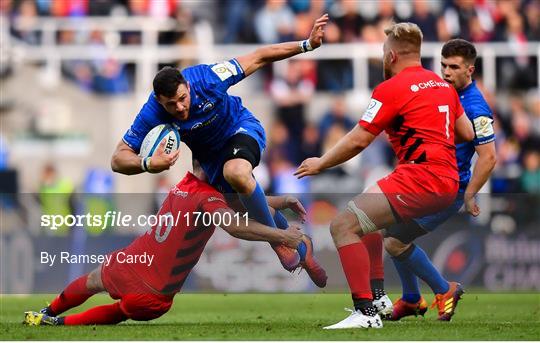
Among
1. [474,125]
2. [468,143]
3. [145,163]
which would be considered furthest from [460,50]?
Result: [145,163]

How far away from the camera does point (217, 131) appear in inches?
402

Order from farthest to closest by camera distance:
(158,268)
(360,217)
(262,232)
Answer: (262,232)
(158,268)
(360,217)

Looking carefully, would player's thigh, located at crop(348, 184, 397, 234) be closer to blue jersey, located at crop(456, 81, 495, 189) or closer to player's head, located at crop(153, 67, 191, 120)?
blue jersey, located at crop(456, 81, 495, 189)

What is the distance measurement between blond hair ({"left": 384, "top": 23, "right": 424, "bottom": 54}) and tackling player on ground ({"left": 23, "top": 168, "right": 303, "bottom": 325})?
1.69 meters

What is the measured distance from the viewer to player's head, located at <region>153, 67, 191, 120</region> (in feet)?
30.7

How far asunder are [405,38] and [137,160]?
7.31 feet

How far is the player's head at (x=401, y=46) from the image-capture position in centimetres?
941

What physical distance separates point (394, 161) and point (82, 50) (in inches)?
202

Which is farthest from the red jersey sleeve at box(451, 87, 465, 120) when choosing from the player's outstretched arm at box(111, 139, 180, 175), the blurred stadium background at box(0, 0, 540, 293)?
the blurred stadium background at box(0, 0, 540, 293)

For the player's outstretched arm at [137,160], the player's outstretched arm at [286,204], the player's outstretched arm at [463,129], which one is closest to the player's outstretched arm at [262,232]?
the player's outstretched arm at [286,204]

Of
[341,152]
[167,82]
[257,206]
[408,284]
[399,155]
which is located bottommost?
[408,284]

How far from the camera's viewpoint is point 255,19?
65.2 feet

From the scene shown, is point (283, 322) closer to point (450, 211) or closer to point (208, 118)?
point (450, 211)

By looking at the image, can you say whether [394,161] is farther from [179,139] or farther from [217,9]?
[179,139]
